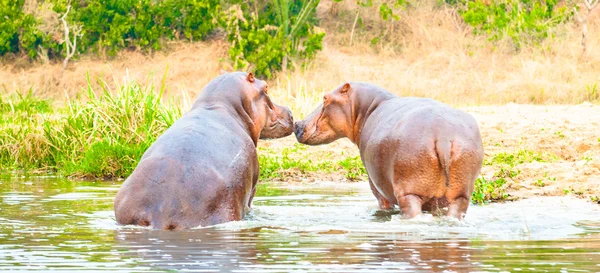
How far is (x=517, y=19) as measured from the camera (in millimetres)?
22438

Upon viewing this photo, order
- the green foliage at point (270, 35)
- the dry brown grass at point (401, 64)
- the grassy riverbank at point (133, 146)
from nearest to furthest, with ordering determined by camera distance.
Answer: the grassy riverbank at point (133, 146) < the dry brown grass at point (401, 64) < the green foliage at point (270, 35)

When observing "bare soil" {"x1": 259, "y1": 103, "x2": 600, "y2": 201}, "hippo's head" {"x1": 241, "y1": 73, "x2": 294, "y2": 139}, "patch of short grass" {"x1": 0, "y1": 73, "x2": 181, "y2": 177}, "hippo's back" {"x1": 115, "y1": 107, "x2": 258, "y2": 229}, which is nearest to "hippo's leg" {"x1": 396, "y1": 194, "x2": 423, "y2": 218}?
"hippo's back" {"x1": 115, "y1": 107, "x2": 258, "y2": 229}

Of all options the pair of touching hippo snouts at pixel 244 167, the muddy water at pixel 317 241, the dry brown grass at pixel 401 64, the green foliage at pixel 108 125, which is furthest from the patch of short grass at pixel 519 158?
the dry brown grass at pixel 401 64

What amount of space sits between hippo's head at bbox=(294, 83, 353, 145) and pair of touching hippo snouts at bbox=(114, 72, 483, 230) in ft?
2.12

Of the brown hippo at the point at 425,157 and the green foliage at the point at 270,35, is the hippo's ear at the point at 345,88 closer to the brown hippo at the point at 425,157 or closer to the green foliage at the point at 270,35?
the brown hippo at the point at 425,157

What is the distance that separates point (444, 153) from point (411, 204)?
0.41 m

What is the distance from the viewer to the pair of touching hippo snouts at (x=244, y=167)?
6.29m

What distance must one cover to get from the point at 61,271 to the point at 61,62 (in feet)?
68.2

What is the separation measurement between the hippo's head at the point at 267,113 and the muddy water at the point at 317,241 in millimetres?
610

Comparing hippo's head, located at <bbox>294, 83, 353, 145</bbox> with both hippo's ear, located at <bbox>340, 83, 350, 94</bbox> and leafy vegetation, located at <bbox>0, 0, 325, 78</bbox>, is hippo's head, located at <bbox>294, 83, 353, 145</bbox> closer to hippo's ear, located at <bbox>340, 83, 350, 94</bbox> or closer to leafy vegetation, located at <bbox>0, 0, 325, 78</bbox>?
hippo's ear, located at <bbox>340, 83, 350, 94</bbox>

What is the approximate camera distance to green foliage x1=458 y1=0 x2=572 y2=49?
2208 centimetres

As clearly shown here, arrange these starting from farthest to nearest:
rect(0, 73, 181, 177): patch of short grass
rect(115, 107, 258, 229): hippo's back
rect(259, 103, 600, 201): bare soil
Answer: rect(0, 73, 181, 177): patch of short grass → rect(259, 103, 600, 201): bare soil → rect(115, 107, 258, 229): hippo's back

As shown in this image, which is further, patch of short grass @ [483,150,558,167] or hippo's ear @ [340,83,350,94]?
patch of short grass @ [483,150,558,167]

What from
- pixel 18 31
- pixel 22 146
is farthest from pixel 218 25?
pixel 22 146
